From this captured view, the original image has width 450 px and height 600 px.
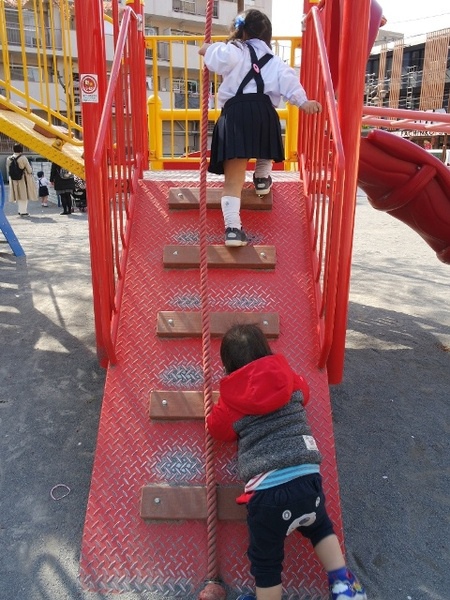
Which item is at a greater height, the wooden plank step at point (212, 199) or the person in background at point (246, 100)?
the person in background at point (246, 100)

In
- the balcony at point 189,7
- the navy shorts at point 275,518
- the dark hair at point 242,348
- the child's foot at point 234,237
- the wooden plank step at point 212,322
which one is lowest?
the navy shorts at point 275,518

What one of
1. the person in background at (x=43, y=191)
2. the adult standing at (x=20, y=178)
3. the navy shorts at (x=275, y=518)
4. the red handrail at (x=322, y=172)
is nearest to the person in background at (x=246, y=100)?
the red handrail at (x=322, y=172)

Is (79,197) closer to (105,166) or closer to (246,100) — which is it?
(246,100)

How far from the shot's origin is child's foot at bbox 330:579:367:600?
1899mm

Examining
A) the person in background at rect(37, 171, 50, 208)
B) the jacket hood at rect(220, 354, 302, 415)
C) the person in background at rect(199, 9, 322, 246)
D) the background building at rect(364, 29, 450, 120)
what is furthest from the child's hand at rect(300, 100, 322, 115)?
the background building at rect(364, 29, 450, 120)

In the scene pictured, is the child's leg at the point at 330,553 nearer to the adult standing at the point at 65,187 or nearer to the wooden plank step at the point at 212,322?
the wooden plank step at the point at 212,322

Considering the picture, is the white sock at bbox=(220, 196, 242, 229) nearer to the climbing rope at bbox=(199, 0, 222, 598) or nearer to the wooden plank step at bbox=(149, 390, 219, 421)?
the climbing rope at bbox=(199, 0, 222, 598)

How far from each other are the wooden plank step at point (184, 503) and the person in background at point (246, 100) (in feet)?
4.69

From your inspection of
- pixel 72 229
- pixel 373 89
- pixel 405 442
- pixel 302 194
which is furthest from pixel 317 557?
pixel 373 89

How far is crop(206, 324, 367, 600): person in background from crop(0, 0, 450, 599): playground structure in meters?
0.17

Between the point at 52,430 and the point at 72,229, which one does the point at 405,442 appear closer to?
the point at 52,430

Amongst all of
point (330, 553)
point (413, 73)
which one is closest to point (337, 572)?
point (330, 553)

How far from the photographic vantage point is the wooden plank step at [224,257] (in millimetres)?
3049

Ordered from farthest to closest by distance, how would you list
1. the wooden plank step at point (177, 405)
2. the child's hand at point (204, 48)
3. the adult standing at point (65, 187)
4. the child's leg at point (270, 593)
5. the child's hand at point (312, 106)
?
1. the adult standing at point (65, 187)
2. the child's hand at point (312, 106)
3. the child's hand at point (204, 48)
4. the wooden plank step at point (177, 405)
5. the child's leg at point (270, 593)
